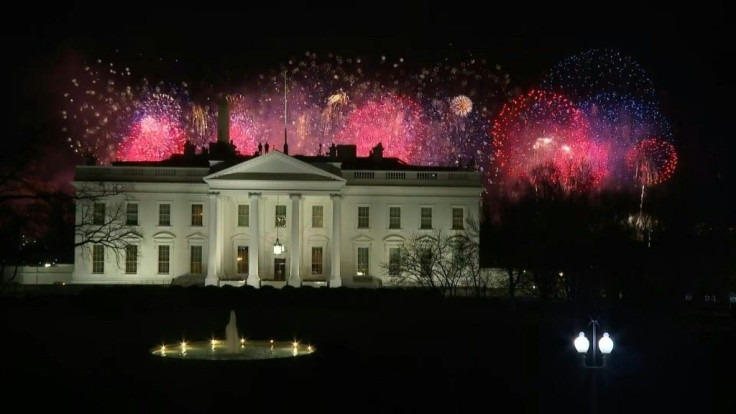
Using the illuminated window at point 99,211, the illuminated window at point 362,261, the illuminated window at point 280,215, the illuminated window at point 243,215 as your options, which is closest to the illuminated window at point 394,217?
the illuminated window at point 362,261

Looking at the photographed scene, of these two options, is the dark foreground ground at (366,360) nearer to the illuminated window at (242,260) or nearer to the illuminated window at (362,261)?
the illuminated window at (242,260)

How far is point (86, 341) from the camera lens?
3653 cm

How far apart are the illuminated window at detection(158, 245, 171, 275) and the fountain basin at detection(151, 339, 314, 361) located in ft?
119

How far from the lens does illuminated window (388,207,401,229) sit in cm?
7300

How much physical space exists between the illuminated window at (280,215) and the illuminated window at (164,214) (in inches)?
290

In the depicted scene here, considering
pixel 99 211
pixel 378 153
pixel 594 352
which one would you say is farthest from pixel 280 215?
pixel 594 352

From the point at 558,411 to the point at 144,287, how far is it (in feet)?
127

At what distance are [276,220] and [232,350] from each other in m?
39.7

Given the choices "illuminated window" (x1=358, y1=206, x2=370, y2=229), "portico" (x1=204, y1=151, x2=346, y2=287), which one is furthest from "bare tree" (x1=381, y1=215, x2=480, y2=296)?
"portico" (x1=204, y1=151, x2=346, y2=287)

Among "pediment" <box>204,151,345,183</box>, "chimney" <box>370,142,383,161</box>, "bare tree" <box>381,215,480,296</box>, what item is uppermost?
"chimney" <box>370,142,383,161</box>

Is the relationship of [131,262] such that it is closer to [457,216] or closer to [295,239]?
[295,239]

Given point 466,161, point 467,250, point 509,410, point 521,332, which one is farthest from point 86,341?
point 466,161

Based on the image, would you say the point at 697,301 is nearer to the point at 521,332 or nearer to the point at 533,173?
the point at 533,173

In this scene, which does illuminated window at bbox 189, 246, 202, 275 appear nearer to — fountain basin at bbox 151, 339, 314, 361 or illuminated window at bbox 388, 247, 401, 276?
illuminated window at bbox 388, 247, 401, 276
